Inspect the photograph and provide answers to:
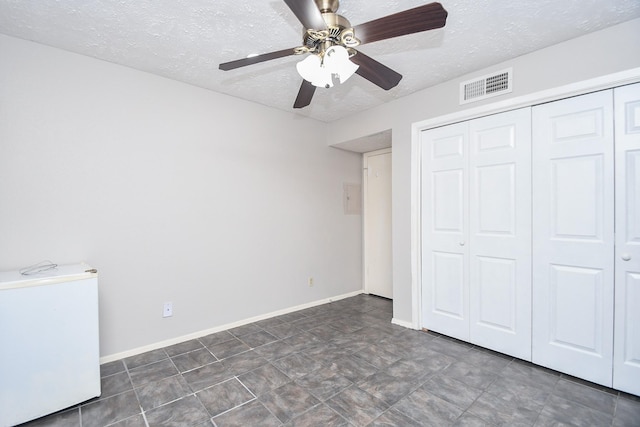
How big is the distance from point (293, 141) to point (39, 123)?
7.47 ft

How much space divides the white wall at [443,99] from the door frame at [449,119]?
0.04 m

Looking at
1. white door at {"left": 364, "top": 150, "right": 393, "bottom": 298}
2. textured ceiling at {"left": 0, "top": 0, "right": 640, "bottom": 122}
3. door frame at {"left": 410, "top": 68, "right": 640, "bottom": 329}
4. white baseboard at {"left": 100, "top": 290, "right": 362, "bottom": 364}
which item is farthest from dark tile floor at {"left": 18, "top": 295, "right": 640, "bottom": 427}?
Answer: textured ceiling at {"left": 0, "top": 0, "right": 640, "bottom": 122}

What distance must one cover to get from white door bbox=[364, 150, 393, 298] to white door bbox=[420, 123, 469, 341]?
3.80 feet

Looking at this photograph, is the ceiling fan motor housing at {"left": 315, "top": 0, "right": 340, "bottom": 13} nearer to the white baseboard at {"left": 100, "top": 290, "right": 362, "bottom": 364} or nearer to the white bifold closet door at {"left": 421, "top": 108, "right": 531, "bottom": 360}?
the white bifold closet door at {"left": 421, "top": 108, "right": 531, "bottom": 360}

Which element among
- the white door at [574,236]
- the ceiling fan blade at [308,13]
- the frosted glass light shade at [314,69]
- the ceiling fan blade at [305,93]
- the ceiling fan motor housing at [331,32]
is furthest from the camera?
the white door at [574,236]

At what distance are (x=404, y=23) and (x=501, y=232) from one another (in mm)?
1930

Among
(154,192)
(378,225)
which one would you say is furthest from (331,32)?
(378,225)

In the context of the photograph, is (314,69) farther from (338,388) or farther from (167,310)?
(167,310)

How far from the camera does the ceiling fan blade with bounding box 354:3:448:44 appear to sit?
128 centimetres

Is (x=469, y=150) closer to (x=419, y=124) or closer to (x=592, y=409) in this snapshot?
(x=419, y=124)

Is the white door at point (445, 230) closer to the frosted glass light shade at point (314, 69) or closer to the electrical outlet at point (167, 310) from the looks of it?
the frosted glass light shade at point (314, 69)

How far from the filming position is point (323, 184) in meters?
3.97

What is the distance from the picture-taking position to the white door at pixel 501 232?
2.39m

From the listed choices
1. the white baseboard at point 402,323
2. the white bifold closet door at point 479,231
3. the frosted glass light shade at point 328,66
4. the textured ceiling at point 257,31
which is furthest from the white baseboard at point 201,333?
Result: the frosted glass light shade at point 328,66
